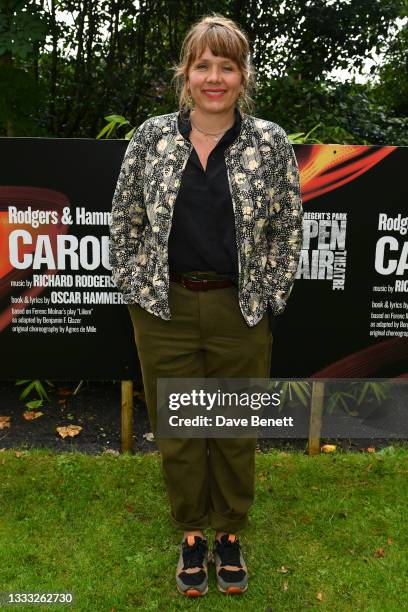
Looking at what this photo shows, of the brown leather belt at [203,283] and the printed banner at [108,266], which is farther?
the printed banner at [108,266]

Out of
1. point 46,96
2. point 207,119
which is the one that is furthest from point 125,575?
point 46,96

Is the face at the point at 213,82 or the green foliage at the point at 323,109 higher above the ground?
the green foliage at the point at 323,109

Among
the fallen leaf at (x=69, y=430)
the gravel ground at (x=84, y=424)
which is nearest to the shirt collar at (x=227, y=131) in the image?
the gravel ground at (x=84, y=424)

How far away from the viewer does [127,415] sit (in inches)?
156

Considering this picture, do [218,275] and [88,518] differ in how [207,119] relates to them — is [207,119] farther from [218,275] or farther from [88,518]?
[88,518]

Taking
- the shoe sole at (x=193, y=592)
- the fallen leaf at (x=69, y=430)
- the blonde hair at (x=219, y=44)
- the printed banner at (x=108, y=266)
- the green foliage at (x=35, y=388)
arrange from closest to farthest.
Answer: the blonde hair at (x=219, y=44) → the shoe sole at (x=193, y=592) → the printed banner at (x=108, y=266) → the fallen leaf at (x=69, y=430) → the green foliage at (x=35, y=388)

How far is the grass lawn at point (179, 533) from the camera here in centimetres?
276

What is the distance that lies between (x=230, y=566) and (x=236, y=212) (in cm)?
151

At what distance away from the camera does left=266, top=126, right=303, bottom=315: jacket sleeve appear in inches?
96.8

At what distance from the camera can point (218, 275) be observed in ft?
7.97

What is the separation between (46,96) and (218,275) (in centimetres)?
356

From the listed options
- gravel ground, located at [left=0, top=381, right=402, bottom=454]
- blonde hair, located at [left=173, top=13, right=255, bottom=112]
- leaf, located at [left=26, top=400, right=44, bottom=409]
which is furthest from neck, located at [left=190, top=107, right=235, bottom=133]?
leaf, located at [left=26, top=400, right=44, bottom=409]

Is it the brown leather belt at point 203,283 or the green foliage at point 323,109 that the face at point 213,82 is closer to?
the brown leather belt at point 203,283

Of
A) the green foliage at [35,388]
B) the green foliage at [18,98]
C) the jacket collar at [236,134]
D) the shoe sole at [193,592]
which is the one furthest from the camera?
the green foliage at [18,98]
